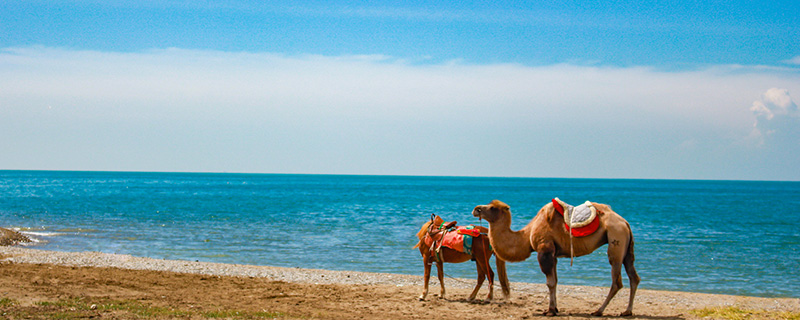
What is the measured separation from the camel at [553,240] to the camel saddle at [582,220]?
92mm

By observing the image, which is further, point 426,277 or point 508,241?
point 426,277

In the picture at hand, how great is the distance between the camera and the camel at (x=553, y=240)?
402 inches

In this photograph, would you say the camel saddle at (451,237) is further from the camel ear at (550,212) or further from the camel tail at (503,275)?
the camel ear at (550,212)

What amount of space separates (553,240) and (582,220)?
60 cm

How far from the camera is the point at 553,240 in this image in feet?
34.3

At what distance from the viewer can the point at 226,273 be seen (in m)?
16.8

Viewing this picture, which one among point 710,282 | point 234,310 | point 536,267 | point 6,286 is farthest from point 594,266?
point 6,286

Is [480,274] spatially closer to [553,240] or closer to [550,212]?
[553,240]

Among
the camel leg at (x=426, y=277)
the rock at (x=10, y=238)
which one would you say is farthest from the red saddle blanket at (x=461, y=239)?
the rock at (x=10, y=238)

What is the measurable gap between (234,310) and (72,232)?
2335 cm

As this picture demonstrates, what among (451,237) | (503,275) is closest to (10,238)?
(451,237)

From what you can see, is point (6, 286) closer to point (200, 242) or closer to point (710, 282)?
point (200, 242)

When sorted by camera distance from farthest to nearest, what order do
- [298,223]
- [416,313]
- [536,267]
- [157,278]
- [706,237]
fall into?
[298,223]
[706,237]
[536,267]
[157,278]
[416,313]

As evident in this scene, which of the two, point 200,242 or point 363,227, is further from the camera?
point 363,227
